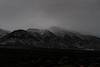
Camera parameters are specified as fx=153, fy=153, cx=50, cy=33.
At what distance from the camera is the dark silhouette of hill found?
7.36 ft

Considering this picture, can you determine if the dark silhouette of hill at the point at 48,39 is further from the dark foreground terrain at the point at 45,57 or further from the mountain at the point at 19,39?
the dark foreground terrain at the point at 45,57

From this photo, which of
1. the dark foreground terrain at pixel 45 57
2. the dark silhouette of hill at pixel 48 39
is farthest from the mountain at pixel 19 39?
the dark foreground terrain at pixel 45 57

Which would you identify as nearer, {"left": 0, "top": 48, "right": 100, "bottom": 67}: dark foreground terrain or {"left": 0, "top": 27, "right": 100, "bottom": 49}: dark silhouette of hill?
{"left": 0, "top": 48, "right": 100, "bottom": 67}: dark foreground terrain

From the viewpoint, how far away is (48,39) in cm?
264

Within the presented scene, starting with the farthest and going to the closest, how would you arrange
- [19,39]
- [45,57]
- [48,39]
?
1. [48,39]
2. [19,39]
3. [45,57]

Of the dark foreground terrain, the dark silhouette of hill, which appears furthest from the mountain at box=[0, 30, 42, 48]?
the dark foreground terrain

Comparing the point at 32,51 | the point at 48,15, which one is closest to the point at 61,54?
the point at 32,51

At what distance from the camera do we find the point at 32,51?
6.89 ft

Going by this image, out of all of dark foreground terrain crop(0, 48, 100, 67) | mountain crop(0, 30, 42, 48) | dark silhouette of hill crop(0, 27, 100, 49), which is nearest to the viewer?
dark foreground terrain crop(0, 48, 100, 67)

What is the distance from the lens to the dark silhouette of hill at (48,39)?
224cm

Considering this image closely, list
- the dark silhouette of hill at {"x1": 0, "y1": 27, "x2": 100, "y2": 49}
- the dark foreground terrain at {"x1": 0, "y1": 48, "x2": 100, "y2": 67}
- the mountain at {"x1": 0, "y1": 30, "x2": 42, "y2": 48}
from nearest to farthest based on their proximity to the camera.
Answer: the dark foreground terrain at {"x1": 0, "y1": 48, "x2": 100, "y2": 67}
the mountain at {"x1": 0, "y1": 30, "x2": 42, "y2": 48}
the dark silhouette of hill at {"x1": 0, "y1": 27, "x2": 100, "y2": 49}

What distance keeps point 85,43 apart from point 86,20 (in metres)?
0.57

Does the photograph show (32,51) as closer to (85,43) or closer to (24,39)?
(24,39)

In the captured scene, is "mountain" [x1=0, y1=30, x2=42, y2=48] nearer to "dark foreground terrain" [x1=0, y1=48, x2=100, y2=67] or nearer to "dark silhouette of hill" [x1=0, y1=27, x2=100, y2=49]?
"dark silhouette of hill" [x1=0, y1=27, x2=100, y2=49]
